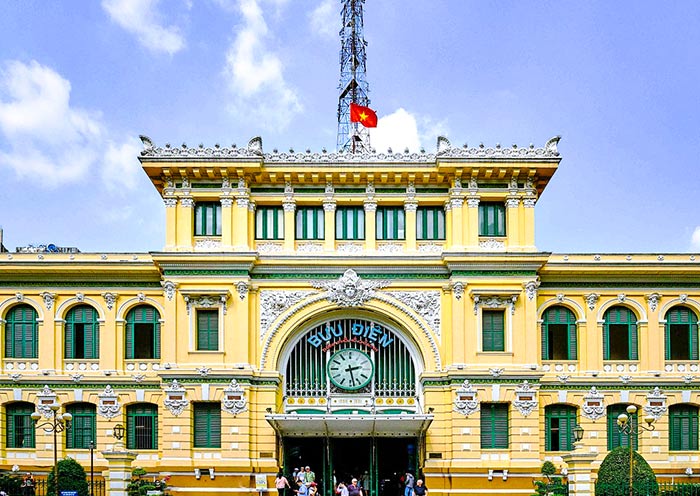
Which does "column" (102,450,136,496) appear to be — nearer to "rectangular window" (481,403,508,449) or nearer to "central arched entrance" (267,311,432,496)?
"central arched entrance" (267,311,432,496)

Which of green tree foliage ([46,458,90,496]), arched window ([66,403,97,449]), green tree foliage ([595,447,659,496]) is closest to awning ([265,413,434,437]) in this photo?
green tree foliage ([46,458,90,496])

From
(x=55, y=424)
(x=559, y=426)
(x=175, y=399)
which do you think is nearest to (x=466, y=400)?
(x=559, y=426)

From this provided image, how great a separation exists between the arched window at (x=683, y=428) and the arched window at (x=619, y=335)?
319 cm

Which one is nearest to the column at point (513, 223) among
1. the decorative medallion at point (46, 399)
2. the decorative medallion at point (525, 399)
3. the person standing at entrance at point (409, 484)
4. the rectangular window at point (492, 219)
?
the rectangular window at point (492, 219)

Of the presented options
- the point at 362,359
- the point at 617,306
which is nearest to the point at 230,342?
the point at 362,359

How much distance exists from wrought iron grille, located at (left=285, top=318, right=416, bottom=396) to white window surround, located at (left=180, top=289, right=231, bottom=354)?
3787 mm

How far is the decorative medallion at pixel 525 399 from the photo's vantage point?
138ft

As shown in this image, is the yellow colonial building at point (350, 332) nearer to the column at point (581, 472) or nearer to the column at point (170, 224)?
the column at point (170, 224)

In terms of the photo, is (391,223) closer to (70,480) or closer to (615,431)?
(615,431)

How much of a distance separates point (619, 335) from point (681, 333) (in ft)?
9.77

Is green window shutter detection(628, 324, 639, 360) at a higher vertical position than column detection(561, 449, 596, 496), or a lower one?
higher

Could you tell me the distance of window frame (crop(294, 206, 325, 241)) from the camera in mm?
44000

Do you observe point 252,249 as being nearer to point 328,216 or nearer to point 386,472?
point 328,216

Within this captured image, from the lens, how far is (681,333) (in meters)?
45.0
